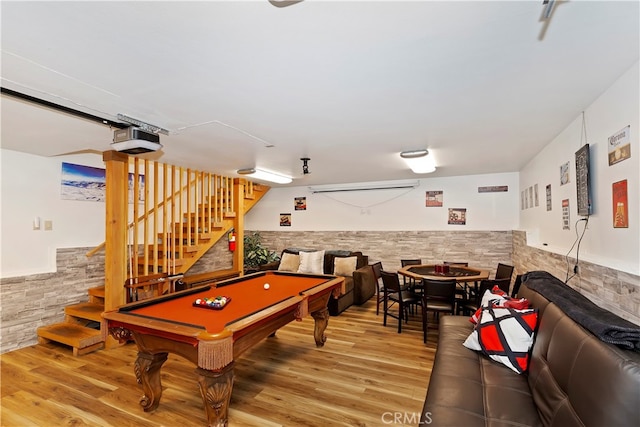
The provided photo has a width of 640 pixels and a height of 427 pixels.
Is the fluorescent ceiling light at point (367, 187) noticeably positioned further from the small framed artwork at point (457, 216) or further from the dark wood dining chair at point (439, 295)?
the dark wood dining chair at point (439, 295)

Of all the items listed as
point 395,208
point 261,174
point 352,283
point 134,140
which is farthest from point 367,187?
point 134,140

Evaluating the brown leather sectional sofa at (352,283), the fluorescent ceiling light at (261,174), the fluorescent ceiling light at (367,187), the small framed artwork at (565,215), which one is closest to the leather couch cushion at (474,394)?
A: the small framed artwork at (565,215)

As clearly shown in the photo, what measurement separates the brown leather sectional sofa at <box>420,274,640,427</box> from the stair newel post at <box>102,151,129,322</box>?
153 inches

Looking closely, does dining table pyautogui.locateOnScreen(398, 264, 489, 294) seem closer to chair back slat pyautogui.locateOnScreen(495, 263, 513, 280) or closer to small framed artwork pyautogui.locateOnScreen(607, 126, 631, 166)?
chair back slat pyautogui.locateOnScreen(495, 263, 513, 280)

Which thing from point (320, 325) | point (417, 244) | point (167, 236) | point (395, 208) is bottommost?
point (320, 325)

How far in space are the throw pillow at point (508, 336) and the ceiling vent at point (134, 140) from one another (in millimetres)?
3291

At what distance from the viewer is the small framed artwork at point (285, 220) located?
7.61 m

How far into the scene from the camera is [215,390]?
203 centimetres

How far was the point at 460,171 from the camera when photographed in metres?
5.56

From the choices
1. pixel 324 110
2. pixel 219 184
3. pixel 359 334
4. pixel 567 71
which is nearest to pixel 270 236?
pixel 219 184

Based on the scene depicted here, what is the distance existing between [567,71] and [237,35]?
6.84 ft

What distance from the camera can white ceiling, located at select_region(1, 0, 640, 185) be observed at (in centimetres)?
143

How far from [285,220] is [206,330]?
18.7 feet

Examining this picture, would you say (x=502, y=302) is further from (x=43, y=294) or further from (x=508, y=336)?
(x=43, y=294)
